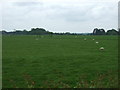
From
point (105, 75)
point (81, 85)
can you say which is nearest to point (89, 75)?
point (105, 75)

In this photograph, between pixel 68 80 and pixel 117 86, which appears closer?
pixel 117 86

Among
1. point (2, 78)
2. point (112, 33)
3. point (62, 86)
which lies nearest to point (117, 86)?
point (62, 86)

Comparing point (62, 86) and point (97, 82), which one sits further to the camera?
point (97, 82)

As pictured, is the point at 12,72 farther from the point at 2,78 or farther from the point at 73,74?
the point at 73,74

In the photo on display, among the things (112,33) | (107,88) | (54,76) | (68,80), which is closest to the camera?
(107,88)

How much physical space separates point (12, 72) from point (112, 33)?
123806 millimetres

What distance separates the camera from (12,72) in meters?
12.2

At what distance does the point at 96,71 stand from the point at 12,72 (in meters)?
3.74

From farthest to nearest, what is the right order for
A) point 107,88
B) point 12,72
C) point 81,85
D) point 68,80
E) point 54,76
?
1. point 12,72
2. point 54,76
3. point 68,80
4. point 81,85
5. point 107,88

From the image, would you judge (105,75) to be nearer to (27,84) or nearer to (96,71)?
(96,71)

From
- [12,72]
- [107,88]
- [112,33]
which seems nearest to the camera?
[107,88]

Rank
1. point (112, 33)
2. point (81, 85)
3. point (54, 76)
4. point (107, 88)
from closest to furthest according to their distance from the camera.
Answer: point (107, 88)
point (81, 85)
point (54, 76)
point (112, 33)

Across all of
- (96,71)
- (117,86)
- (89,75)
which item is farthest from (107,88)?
(96,71)

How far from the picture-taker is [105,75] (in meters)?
11.3
